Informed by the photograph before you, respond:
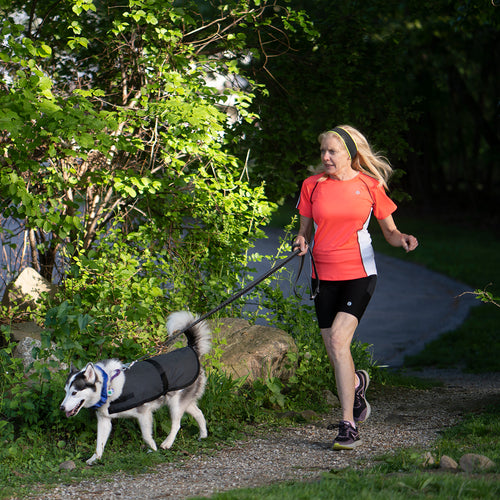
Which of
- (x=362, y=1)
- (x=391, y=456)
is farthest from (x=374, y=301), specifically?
(x=391, y=456)

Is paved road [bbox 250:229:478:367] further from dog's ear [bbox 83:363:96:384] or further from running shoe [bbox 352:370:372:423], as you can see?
dog's ear [bbox 83:363:96:384]

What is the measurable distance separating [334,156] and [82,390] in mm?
2447

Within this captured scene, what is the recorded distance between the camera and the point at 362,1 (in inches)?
376

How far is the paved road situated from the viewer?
1172 centimetres

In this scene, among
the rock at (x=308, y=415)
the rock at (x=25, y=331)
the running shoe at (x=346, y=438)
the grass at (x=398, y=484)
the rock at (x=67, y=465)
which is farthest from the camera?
the rock at (x=25, y=331)

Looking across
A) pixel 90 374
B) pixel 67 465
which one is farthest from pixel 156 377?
pixel 67 465

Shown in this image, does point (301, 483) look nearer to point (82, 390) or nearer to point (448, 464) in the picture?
point (448, 464)

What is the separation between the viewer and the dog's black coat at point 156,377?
481cm

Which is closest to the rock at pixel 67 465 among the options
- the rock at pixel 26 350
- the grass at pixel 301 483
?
the grass at pixel 301 483

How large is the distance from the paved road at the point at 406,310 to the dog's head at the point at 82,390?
354cm

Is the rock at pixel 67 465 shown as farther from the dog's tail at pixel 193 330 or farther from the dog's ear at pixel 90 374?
the dog's tail at pixel 193 330

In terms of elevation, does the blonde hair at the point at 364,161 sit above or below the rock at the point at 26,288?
above

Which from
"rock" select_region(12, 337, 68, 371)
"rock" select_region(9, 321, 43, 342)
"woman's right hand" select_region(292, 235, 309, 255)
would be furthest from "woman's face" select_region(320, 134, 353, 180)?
"rock" select_region(9, 321, 43, 342)

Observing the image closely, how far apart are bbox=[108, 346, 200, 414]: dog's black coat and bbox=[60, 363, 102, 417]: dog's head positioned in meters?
0.19
